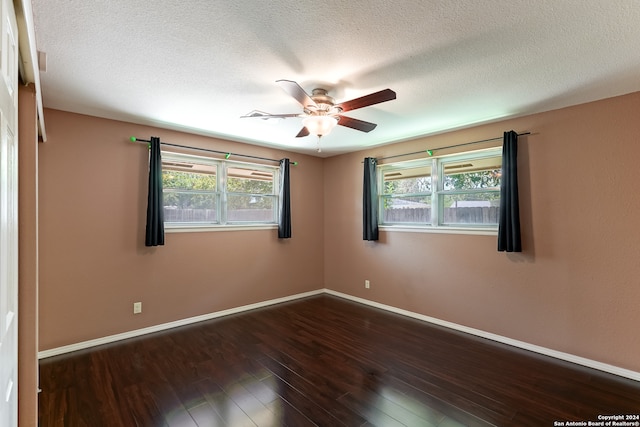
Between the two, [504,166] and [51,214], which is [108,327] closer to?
[51,214]

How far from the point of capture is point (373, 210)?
4539mm

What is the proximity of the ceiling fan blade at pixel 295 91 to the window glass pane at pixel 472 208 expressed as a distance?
2.39 metres

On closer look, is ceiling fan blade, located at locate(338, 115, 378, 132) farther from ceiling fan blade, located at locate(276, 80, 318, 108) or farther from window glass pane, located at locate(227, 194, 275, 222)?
window glass pane, located at locate(227, 194, 275, 222)

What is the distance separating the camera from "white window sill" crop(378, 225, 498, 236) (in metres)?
3.52

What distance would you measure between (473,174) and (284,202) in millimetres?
2617

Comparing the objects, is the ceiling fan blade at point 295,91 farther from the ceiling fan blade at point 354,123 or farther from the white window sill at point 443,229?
the white window sill at point 443,229

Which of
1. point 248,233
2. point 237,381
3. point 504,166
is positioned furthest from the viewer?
point 248,233

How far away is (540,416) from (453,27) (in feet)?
8.57

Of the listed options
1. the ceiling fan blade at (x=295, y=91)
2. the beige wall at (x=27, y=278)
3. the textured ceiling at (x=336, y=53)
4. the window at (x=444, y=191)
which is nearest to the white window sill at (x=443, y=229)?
the window at (x=444, y=191)

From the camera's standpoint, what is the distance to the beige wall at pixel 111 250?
303cm

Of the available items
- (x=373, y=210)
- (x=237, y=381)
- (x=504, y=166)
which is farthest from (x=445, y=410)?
(x=373, y=210)

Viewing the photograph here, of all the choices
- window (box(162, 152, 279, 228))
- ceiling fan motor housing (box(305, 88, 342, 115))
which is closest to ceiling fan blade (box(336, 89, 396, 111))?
ceiling fan motor housing (box(305, 88, 342, 115))

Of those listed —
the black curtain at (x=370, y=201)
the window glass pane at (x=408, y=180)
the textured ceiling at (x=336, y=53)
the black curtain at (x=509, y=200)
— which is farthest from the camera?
the black curtain at (x=370, y=201)

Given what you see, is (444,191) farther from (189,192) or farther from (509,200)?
(189,192)
